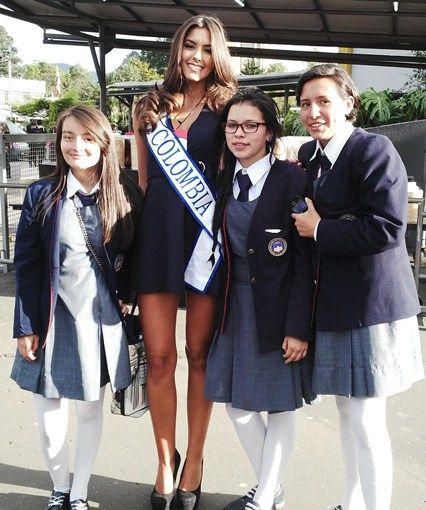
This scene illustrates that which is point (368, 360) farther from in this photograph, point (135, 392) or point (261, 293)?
point (135, 392)


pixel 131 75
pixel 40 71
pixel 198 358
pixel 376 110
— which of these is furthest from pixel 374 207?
pixel 40 71

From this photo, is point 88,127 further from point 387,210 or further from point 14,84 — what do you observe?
point 14,84

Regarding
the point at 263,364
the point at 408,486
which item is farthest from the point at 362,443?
the point at 408,486

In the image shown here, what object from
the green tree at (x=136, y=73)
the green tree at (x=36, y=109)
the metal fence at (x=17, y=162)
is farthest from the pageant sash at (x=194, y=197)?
the green tree at (x=136, y=73)

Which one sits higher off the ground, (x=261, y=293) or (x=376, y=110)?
(x=376, y=110)

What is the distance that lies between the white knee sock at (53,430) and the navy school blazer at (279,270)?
2.85 feet

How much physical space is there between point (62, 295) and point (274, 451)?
104cm

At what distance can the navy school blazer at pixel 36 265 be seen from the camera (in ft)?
8.07

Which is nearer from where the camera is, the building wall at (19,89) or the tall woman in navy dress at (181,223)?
the tall woman in navy dress at (181,223)

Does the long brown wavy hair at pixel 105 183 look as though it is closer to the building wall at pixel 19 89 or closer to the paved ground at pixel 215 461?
the paved ground at pixel 215 461

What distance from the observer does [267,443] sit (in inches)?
101

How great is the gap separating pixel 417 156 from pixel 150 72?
3912 cm

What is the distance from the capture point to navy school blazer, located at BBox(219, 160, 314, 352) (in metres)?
2.38

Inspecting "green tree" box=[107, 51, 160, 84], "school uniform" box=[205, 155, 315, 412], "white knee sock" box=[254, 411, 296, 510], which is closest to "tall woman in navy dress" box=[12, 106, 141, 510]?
"school uniform" box=[205, 155, 315, 412]
